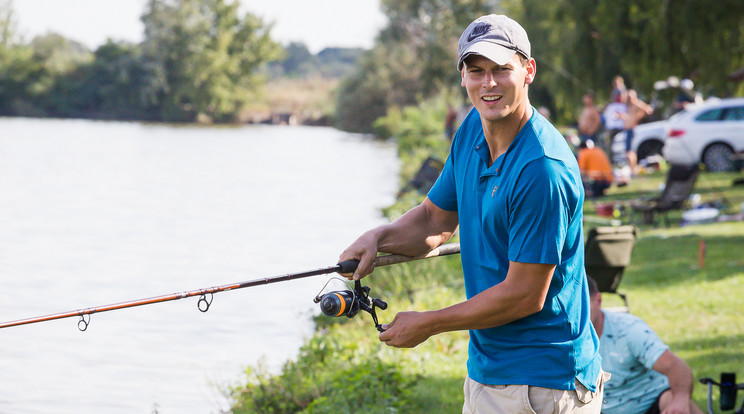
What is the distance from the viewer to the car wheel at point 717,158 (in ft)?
68.1

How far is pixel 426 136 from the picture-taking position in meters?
36.0

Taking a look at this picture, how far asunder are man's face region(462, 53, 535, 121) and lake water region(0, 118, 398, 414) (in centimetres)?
439

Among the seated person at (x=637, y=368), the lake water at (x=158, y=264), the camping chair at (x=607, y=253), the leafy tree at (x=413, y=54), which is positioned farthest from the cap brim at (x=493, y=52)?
the leafy tree at (x=413, y=54)

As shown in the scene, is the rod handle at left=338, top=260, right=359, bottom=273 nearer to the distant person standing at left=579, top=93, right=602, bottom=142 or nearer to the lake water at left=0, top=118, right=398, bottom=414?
the lake water at left=0, top=118, right=398, bottom=414

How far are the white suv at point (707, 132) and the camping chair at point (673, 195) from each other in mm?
6132

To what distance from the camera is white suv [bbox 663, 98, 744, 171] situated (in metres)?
20.5

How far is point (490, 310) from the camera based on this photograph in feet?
9.70

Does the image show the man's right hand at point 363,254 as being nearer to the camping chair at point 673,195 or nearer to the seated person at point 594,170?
the camping chair at point 673,195

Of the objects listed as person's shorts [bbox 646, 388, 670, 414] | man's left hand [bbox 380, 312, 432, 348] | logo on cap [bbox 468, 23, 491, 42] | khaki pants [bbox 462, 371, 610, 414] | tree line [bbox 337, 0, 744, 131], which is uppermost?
tree line [bbox 337, 0, 744, 131]

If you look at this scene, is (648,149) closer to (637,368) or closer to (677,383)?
(637,368)

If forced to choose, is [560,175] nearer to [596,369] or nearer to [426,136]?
[596,369]

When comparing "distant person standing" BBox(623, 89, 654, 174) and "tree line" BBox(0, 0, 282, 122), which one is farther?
"tree line" BBox(0, 0, 282, 122)

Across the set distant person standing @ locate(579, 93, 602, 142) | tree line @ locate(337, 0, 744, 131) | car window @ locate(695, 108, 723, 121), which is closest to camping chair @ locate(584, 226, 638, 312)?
tree line @ locate(337, 0, 744, 131)

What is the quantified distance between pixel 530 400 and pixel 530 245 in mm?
513
